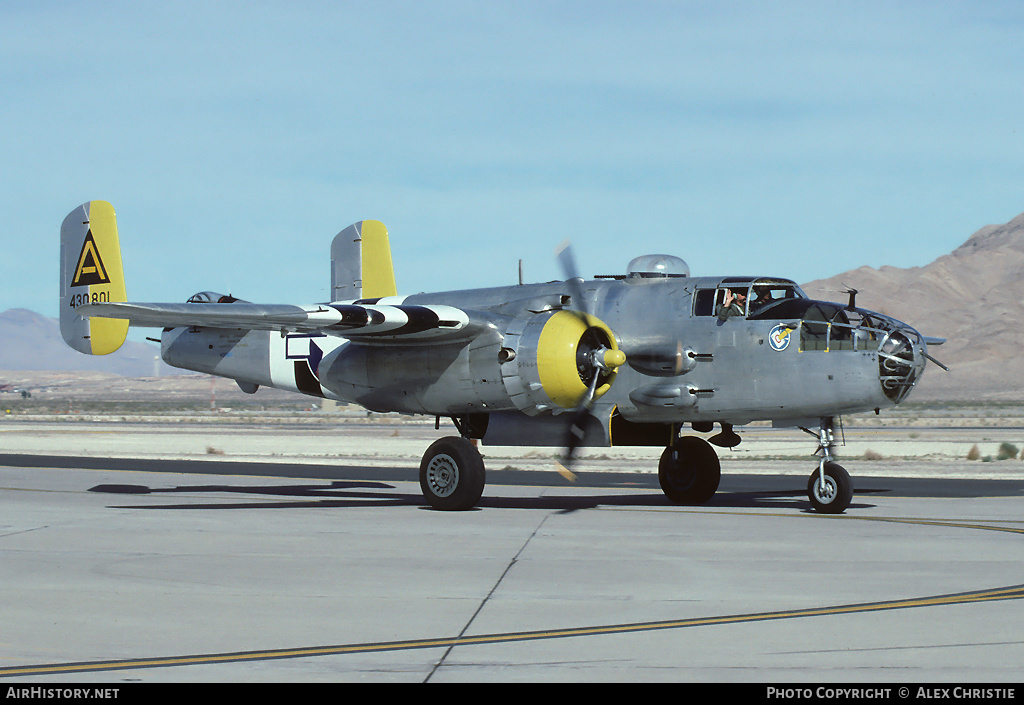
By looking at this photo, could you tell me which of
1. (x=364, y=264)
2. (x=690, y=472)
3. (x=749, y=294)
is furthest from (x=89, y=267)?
(x=749, y=294)

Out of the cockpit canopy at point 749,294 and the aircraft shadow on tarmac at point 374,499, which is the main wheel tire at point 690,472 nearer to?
the aircraft shadow on tarmac at point 374,499

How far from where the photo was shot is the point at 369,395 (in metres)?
21.7

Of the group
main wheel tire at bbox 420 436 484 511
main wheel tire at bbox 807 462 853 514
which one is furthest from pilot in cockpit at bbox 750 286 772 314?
main wheel tire at bbox 420 436 484 511

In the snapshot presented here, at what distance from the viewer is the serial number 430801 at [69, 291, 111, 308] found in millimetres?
25375

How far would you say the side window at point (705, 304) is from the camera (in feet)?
65.0

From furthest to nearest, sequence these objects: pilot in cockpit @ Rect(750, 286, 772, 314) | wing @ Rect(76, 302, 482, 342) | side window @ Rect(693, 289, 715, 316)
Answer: side window @ Rect(693, 289, 715, 316)
pilot in cockpit @ Rect(750, 286, 772, 314)
wing @ Rect(76, 302, 482, 342)

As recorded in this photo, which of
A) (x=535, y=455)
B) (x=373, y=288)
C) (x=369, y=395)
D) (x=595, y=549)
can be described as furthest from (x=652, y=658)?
(x=535, y=455)

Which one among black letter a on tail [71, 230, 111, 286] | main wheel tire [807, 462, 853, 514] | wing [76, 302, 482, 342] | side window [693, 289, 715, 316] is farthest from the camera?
black letter a on tail [71, 230, 111, 286]

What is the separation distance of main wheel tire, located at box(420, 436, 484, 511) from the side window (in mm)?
4807

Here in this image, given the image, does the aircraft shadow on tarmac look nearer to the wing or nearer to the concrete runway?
the concrete runway

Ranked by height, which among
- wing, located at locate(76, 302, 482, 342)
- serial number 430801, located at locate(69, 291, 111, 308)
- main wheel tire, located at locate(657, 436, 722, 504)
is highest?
serial number 430801, located at locate(69, 291, 111, 308)

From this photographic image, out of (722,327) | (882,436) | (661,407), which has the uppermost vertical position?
(722,327)

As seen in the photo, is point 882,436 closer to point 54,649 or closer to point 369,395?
point 369,395

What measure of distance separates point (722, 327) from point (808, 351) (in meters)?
1.60
